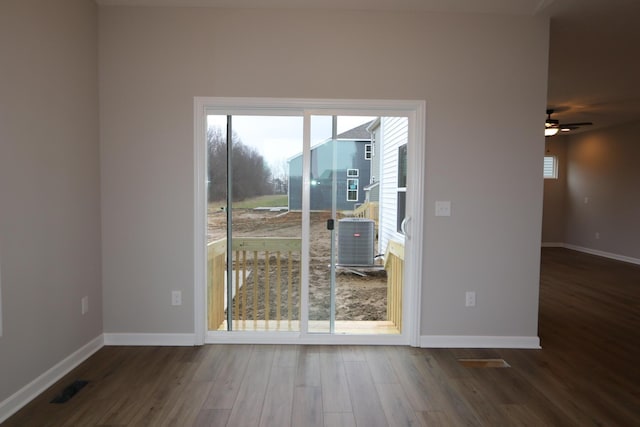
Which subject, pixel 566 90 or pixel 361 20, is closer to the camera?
pixel 361 20

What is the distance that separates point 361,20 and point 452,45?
2.56 feet

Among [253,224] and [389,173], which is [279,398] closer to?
[253,224]

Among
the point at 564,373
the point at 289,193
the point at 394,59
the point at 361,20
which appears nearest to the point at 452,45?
the point at 394,59

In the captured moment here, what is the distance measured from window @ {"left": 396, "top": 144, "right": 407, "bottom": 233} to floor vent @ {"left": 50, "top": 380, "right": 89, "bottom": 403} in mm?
2638

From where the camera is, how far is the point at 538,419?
2090 mm

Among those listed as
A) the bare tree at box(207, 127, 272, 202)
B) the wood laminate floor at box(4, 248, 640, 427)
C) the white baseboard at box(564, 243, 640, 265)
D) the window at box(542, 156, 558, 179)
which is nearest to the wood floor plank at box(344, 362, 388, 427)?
the wood laminate floor at box(4, 248, 640, 427)

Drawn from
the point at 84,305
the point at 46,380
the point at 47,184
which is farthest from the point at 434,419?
the point at 47,184

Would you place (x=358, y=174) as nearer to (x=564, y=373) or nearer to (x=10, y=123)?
(x=564, y=373)

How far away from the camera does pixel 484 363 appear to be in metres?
2.78

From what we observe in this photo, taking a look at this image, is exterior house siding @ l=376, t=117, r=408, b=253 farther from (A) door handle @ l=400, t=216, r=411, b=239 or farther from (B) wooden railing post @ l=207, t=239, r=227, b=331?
(B) wooden railing post @ l=207, t=239, r=227, b=331

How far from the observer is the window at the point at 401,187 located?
3.12m

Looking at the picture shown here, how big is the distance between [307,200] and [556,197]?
794cm

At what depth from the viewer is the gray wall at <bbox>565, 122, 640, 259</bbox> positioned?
6793 mm

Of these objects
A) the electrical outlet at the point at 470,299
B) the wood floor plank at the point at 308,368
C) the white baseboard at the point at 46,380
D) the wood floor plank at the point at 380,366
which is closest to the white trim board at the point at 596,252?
the electrical outlet at the point at 470,299
